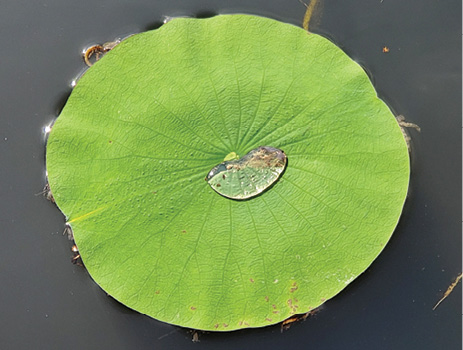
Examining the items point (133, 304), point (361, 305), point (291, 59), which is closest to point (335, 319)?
point (361, 305)

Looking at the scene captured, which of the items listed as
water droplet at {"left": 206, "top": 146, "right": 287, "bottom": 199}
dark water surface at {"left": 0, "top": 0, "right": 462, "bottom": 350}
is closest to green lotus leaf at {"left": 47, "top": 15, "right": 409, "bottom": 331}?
water droplet at {"left": 206, "top": 146, "right": 287, "bottom": 199}

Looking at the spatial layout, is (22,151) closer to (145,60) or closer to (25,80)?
(25,80)

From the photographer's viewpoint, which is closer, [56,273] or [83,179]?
[83,179]

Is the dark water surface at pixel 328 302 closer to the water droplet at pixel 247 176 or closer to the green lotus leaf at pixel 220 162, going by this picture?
the green lotus leaf at pixel 220 162

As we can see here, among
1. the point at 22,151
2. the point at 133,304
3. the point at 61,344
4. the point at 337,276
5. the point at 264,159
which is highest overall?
the point at 22,151

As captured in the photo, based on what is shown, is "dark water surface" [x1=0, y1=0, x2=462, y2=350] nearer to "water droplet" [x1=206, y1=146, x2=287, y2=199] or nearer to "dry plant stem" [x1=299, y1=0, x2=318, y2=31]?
"dry plant stem" [x1=299, y1=0, x2=318, y2=31]

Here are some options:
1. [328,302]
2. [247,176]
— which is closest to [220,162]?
[247,176]
